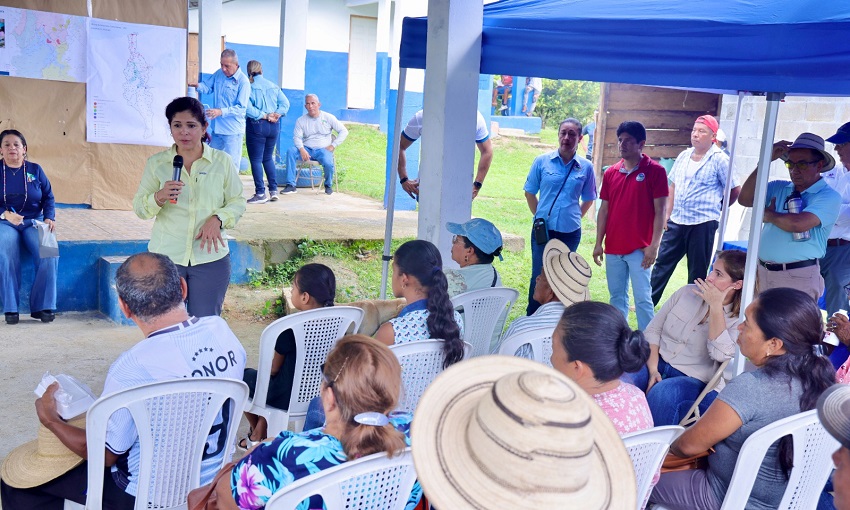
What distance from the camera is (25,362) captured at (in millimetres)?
4914

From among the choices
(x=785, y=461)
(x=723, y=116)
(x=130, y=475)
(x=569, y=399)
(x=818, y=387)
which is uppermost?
(x=723, y=116)

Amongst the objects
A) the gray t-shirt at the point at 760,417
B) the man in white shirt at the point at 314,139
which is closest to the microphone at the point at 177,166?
the gray t-shirt at the point at 760,417

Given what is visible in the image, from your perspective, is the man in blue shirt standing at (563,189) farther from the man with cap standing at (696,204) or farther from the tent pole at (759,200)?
the tent pole at (759,200)

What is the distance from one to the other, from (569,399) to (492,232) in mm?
2826

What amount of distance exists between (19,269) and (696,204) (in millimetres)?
5560

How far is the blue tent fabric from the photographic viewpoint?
311cm

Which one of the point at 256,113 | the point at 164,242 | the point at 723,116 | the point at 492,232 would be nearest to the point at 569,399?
the point at 492,232

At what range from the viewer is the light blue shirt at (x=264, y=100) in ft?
30.9

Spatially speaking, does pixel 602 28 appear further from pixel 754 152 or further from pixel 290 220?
pixel 754 152

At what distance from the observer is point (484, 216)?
11.3m

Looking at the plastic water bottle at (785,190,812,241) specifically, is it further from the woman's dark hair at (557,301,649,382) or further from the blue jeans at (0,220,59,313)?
the blue jeans at (0,220,59,313)

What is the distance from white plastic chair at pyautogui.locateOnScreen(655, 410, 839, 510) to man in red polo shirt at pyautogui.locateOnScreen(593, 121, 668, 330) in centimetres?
301

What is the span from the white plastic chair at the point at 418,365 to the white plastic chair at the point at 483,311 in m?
0.85

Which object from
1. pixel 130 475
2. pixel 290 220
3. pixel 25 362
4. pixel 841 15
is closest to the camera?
pixel 130 475
